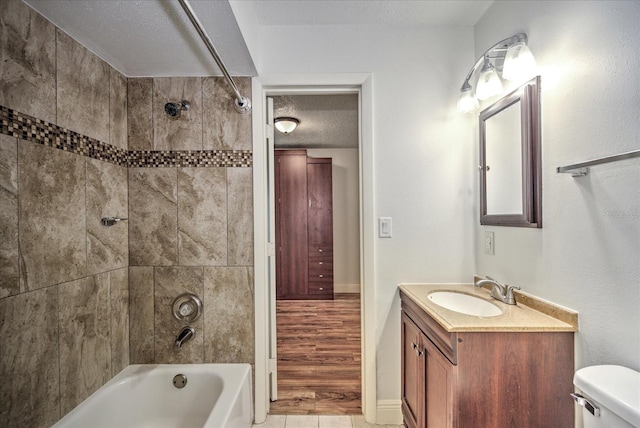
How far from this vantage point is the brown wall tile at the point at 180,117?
1745 millimetres

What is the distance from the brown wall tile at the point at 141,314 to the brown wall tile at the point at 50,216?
36cm

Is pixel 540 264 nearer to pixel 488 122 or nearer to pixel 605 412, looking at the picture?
pixel 605 412

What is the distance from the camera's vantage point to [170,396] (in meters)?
1.64

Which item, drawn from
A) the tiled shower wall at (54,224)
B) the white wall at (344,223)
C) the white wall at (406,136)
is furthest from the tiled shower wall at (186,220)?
the white wall at (344,223)

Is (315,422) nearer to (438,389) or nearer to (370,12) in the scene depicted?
(438,389)

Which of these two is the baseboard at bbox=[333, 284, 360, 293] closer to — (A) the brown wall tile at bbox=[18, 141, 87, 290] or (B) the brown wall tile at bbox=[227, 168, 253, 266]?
(B) the brown wall tile at bbox=[227, 168, 253, 266]

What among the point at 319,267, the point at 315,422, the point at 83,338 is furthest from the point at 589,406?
the point at 319,267

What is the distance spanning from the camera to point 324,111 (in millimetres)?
3078

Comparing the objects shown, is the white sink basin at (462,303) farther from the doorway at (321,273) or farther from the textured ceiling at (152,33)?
the textured ceiling at (152,33)

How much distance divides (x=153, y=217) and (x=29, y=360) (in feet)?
2.78

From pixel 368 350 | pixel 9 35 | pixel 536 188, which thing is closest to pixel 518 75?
pixel 536 188

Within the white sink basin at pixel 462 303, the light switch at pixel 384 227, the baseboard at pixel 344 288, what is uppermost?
the light switch at pixel 384 227

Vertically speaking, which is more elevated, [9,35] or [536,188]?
[9,35]

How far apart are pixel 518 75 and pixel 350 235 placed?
3.56m
